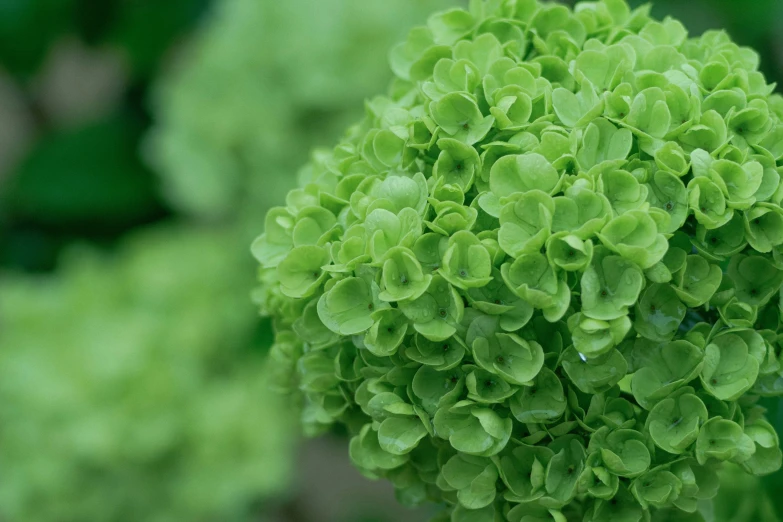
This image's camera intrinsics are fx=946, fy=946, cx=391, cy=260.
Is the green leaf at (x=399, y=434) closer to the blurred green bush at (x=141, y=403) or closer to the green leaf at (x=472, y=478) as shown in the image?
the green leaf at (x=472, y=478)

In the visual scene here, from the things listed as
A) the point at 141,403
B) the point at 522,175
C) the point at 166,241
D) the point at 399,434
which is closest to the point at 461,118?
the point at 522,175

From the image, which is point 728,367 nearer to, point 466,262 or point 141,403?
point 466,262

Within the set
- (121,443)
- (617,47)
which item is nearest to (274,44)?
(121,443)

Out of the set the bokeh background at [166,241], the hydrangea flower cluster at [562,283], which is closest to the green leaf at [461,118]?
the hydrangea flower cluster at [562,283]

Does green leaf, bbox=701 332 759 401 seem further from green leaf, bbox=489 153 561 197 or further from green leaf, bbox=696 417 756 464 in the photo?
green leaf, bbox=489 153 561 197

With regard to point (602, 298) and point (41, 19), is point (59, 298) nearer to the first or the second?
point (41, 19)
